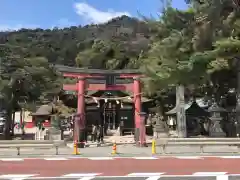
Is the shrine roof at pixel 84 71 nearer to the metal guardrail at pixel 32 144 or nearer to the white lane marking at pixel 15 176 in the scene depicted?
the metal guardrail at pixel 32 144

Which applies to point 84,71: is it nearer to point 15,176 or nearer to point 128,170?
point 128,170

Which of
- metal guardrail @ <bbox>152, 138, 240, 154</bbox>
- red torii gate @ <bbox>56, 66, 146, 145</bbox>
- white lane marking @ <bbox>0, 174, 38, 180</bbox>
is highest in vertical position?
red torii gate @ <bbox>56, 66, 146, 145</bbox>

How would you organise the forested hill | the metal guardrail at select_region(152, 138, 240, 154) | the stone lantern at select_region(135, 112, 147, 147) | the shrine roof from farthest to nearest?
1. the forested hill
2. the shrine roof
3. the stone lantern at select_region(135, 112, 147, 147)
4. the metal guardrail at select_region(152, 138, 240, 154)

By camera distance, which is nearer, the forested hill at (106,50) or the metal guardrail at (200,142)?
the metal guardrail at (200,142)

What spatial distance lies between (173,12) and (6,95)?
48.2 feet

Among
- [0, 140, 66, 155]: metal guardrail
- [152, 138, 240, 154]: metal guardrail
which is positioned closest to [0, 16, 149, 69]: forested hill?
[152, 138, 240, 154]: metal guardrail

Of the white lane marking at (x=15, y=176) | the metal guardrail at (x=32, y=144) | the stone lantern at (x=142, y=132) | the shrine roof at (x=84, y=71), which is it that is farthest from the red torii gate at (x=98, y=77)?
the white lane marking at (x=15, y=176)

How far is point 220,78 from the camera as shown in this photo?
26250 mm

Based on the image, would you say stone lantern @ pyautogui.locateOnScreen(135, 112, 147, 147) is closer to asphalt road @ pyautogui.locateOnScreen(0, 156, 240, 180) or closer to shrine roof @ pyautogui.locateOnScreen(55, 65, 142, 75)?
shrine roof @ pyautogui.locateOnScreen(55, 65, 142, 75)

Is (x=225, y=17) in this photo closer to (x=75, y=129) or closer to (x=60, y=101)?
(x=75, y=129)

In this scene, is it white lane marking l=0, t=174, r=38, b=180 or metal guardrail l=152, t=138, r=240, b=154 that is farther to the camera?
metal guardrail l=152, t=138, r=240, b=154

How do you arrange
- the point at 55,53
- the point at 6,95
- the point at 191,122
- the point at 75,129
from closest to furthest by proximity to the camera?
1. the point at 75,129
2. the point at 6,95
3. the point at 191,122
4. the point at 55,53

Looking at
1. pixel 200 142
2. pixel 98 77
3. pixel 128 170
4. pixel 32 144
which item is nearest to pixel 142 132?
pixel 98 77

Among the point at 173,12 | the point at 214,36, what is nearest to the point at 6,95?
the point at 173,12
